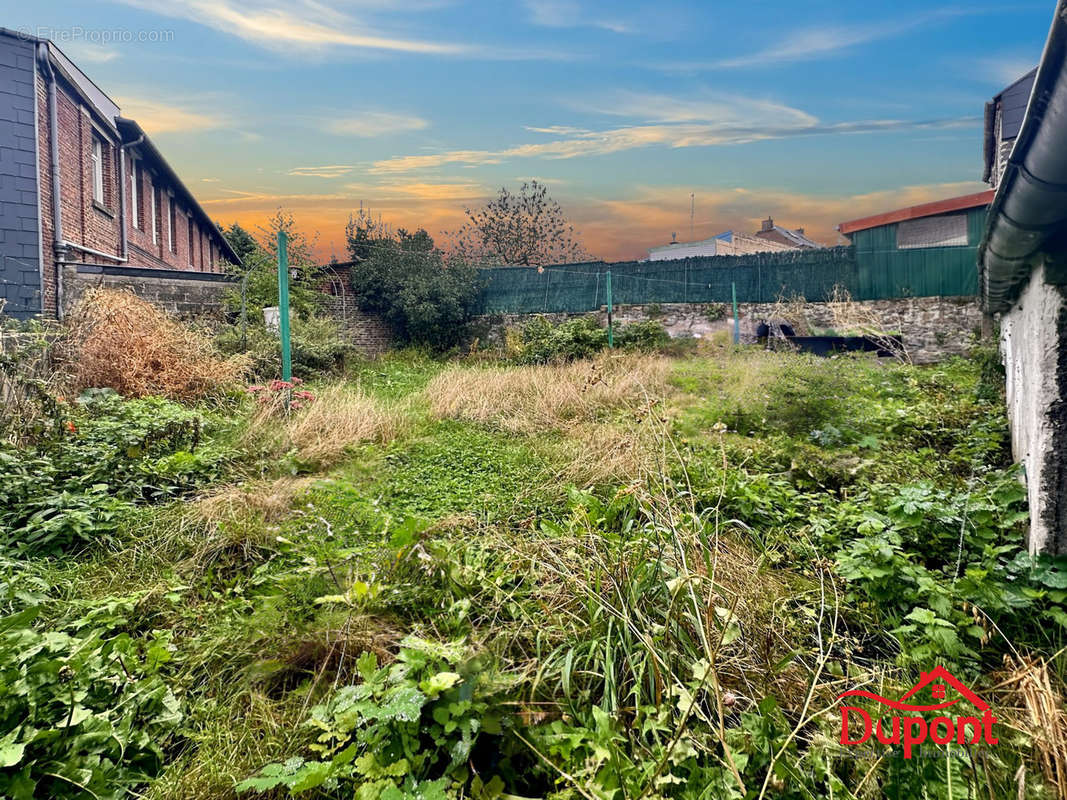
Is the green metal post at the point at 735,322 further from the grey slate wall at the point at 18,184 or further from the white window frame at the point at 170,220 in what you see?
the white window frame at the point at 170,220

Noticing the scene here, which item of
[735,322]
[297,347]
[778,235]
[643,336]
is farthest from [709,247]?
[297,347]

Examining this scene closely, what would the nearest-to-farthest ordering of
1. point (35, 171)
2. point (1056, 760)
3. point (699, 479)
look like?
point (1056, 760) < point (699, 479) < point (35, 171)

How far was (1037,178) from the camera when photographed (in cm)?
186

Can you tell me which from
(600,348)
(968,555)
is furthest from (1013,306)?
(600,348)

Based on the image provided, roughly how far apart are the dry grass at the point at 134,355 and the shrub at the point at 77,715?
17.9 ft

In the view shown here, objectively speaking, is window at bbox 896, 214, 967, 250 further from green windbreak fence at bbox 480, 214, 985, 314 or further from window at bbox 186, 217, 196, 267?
window at bbox 186, 217, 196, 267

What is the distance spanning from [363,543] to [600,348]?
374 inches

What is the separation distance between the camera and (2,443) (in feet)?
13.8

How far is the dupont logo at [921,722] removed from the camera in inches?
65.2

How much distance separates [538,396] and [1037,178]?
5296mm

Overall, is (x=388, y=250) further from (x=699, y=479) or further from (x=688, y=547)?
(x=688, y=547)

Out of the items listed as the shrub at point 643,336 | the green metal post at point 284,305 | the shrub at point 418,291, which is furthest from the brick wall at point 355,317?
the green metal post at point 284,305

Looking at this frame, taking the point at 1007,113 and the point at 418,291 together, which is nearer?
the point at 1007,113

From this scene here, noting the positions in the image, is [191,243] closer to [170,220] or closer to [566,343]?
[170,220]
